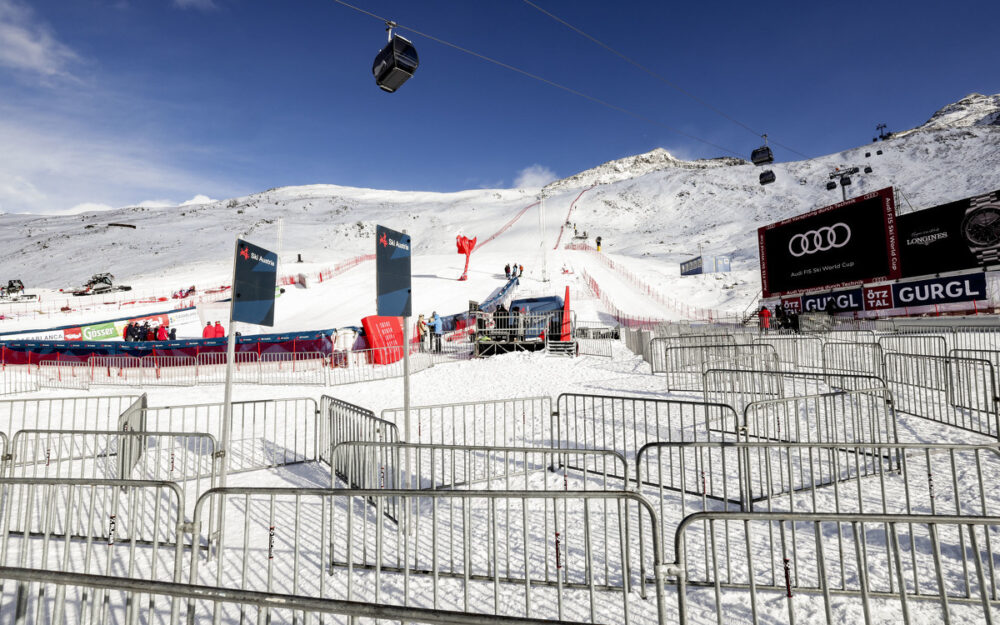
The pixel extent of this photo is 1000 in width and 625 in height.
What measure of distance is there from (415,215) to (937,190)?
293 ft

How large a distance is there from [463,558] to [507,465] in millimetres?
1188

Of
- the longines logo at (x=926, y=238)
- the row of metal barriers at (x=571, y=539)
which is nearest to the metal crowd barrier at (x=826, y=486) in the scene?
the row of metal barriers at (x=571, y=539)

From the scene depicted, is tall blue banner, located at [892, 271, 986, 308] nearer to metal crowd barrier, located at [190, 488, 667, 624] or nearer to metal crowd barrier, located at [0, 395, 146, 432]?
metal crowd barrier, located at [190, 488, 667, 624]

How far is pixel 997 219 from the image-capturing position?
18734mm

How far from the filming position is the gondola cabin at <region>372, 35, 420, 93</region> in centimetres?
711

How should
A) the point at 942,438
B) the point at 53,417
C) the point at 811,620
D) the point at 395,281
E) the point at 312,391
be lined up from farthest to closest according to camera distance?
the point at 312,391 → the point at 53,417 → the point at 942,438 → the point at 395,281 → the point at 811,620

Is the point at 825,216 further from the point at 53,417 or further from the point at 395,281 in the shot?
the point at 53,417

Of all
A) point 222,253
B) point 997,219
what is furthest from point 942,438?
point 222,253

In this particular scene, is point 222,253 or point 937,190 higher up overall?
point 937,190

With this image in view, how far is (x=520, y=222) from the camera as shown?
80.6 m

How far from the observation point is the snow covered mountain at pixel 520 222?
56438 millimetres

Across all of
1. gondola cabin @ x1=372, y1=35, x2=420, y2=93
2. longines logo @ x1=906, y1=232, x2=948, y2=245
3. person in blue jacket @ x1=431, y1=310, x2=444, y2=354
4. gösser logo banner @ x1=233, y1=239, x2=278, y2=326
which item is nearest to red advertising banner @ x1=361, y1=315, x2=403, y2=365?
person in blue jacket @ x1=431, y1=310, x2=444, y2=354

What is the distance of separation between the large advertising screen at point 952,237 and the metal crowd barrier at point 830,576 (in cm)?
2114

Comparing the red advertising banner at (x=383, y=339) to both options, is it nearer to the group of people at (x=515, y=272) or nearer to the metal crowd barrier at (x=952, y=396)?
the metal crowd barrier at (x=952, y=396)
